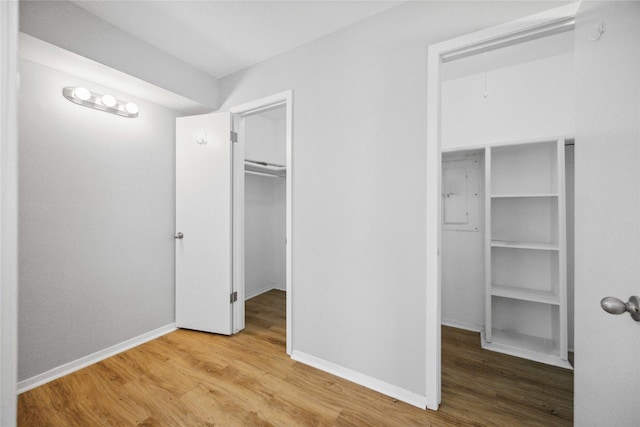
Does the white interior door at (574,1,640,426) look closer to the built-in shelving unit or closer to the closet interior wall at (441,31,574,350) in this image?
the built-in shelving unit

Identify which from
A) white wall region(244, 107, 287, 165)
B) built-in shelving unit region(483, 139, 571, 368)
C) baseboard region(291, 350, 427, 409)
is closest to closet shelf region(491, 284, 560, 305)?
built-in shelving unit region(483, 139, 571, 368)

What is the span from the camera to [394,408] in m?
1.55

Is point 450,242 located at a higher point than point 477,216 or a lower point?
lower

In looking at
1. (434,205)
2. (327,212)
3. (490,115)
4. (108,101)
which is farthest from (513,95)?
(108,101)

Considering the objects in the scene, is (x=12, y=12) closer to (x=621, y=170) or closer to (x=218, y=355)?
(x=621, y=170)

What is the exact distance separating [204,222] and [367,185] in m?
1.67

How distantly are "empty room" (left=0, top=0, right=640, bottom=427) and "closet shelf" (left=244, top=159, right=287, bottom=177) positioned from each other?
1.94 ft

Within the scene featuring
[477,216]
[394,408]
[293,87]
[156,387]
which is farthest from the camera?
[477,216]

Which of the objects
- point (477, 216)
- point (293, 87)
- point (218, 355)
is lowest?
point (218, 355)

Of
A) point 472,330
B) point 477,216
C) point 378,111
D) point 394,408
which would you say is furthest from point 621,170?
point 472,330

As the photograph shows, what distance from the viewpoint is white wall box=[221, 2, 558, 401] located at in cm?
160

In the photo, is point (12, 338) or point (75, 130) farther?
point (75, 130)

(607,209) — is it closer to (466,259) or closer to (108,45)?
(466,259)

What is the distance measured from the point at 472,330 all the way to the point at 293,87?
2.89 metres
